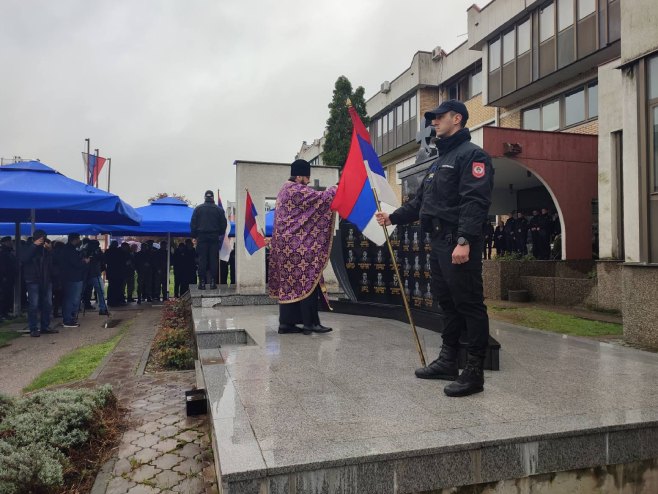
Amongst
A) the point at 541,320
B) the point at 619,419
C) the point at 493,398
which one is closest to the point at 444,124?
the point at 493,398

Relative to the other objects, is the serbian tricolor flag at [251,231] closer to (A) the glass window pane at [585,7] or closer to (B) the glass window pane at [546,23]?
(A) the glass window pane at [585,7]

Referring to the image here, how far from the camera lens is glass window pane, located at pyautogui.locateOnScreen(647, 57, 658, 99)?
21.1 feet

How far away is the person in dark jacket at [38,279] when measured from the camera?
8.98m

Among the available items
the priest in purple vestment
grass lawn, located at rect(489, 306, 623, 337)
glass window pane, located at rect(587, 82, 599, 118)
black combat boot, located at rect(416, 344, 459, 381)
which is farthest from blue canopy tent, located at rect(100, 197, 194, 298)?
glass window pane, located at rect(587, 82, 599, 118)

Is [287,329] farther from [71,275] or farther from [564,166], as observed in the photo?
[564,166]

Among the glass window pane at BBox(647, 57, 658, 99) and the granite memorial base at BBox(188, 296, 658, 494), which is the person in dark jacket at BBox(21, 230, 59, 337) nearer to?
the granite memorial base at BBox(188, 296, 658, 494)

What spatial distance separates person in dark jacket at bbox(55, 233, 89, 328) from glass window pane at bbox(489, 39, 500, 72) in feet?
54.4

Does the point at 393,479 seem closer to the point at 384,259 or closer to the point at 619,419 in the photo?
the point at 619,419

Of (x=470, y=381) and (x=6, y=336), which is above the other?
(x=470, y=381)

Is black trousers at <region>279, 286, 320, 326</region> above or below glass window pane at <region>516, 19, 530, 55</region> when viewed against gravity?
below

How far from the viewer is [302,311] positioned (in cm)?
637

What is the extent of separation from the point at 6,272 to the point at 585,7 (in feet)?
58.1

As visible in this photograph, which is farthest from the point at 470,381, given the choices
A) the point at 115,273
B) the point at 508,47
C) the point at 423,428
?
the point at 508,47

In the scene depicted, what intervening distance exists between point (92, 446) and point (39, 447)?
0.49 m
